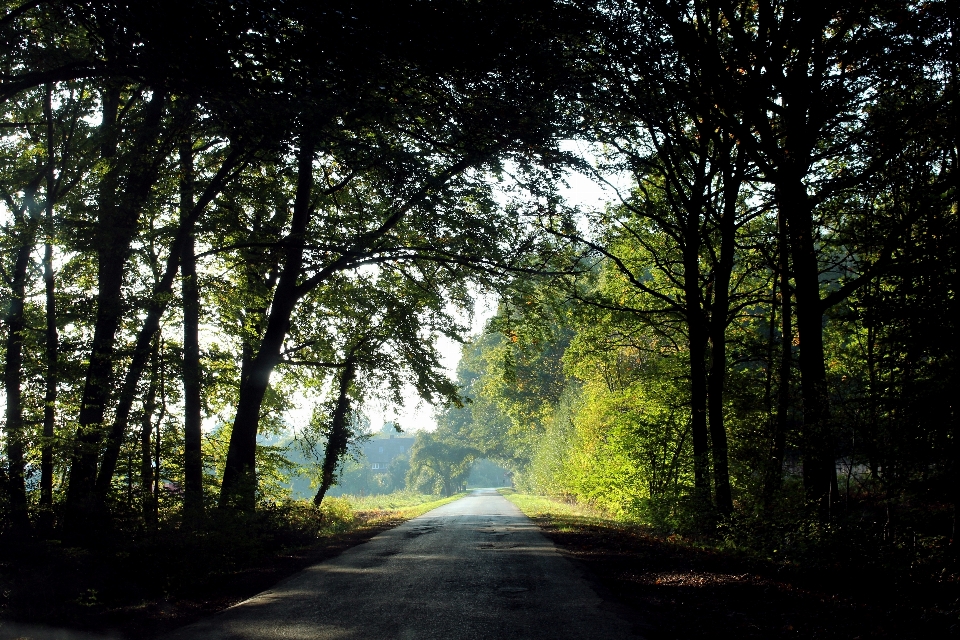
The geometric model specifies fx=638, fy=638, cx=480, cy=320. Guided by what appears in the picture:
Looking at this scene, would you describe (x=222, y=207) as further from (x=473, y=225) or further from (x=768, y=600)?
(x=768, y=600)

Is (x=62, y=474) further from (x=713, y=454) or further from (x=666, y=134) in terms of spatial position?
(x=666, y=134)

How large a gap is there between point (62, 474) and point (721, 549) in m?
12.4

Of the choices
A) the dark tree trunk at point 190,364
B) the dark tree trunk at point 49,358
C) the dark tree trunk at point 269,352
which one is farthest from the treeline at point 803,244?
the dark tree trunk at point 49,358

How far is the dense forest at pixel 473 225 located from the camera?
25.8 ft

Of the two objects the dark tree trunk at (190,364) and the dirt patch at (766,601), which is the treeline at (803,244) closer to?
the dirt patch at (766,601)

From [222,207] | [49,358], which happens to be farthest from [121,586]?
[222,207]

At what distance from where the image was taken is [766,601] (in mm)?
6504

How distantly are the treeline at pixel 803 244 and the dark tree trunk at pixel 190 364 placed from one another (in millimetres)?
7668

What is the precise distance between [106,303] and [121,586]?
6065 mm

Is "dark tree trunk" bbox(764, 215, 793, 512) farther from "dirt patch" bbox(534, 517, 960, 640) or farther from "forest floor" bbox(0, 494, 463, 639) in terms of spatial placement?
"forest floor" bbox(0, 494, 463, 639)

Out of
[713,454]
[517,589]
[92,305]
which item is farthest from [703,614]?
[92,305]

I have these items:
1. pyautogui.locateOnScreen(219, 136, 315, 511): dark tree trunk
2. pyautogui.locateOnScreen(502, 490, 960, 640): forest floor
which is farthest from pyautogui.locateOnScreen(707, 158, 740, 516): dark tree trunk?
pyautogui.locateOnScreen(219, 136, 315, 511): dark tree trunk

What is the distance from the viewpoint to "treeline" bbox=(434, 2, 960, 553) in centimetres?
764

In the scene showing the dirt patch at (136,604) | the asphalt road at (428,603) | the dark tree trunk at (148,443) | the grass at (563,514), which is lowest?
the grass at (563,514)
